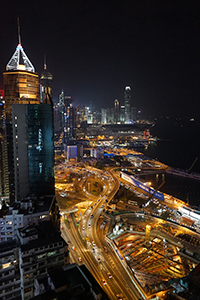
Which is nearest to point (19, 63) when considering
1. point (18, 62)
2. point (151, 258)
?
point (18, 62)

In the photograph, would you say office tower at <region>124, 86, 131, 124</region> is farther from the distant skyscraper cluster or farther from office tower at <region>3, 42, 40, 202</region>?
office tower at <region>3, 42, 40, 202</region>

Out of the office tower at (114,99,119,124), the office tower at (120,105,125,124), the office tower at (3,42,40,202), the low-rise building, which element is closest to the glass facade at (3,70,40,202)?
the office tower at (3,42,40,202)

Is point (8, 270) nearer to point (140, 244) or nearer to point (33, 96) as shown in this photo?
point (140, 244)

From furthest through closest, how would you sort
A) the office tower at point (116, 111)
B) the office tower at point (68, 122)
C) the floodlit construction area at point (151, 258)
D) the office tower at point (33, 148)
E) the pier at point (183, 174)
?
the office tower at point (116, 111) → the office tower at point (68, 122) → the pier at point (183, 174) → the office tower at point (33, 148) → the floodlit construction area at point (151, 258)

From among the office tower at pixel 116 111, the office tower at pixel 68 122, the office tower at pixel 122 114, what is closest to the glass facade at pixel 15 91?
the office tower at pixel 68 122

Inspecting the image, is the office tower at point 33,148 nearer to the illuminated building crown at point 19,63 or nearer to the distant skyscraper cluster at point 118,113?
the illuminated building crown at point 19,63

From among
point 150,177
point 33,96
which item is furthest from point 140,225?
point 150,177
